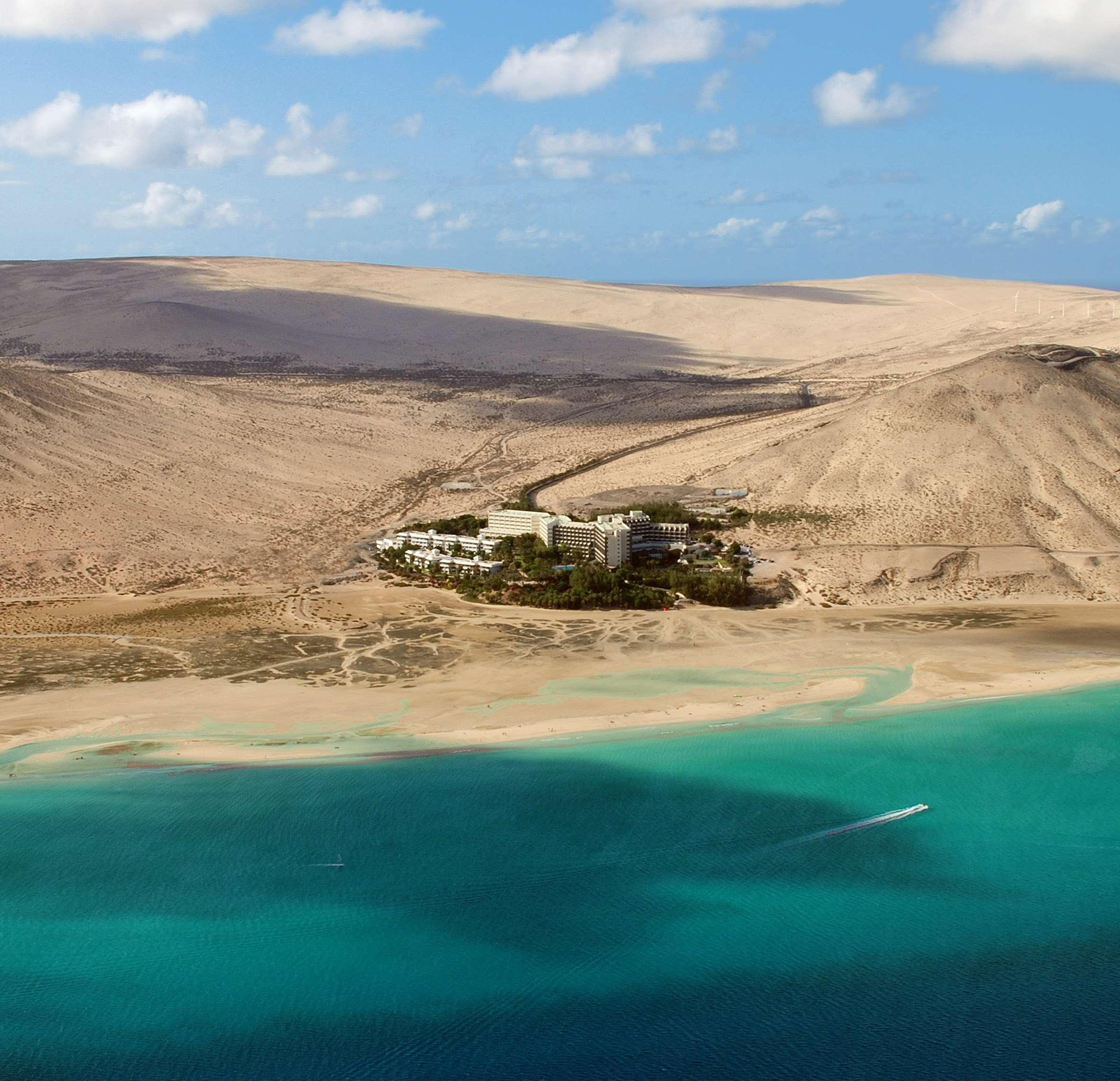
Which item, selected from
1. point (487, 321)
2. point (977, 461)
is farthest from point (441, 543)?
point (487, 321)

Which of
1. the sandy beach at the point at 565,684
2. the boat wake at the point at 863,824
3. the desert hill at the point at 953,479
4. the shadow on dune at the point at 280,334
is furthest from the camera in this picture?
the shadow on dune at the point at 280,334

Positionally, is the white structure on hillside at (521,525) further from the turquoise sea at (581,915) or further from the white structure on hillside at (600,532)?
the turquoise sea at (581,915)

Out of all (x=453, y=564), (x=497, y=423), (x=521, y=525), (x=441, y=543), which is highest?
(x=497, y=423)

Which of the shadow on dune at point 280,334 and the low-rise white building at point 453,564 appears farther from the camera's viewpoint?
the shadow on dune at point 280,334

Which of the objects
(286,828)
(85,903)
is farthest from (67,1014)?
(286,828)

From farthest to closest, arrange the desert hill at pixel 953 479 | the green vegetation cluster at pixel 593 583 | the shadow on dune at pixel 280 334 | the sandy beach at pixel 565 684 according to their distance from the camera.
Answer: the shadow on dune at pixel 280 334
the desert hill at pixel 953 479
the green vegetation cluster at pixel 593 583
the sandy beach at pixel 565 684

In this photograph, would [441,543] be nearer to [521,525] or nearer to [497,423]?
[521,525]

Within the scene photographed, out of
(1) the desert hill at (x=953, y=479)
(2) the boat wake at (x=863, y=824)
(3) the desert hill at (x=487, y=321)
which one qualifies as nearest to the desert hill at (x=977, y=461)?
(1) the desert hill at (x=953, y=479)

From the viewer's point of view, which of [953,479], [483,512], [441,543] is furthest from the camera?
A: [483,512]
